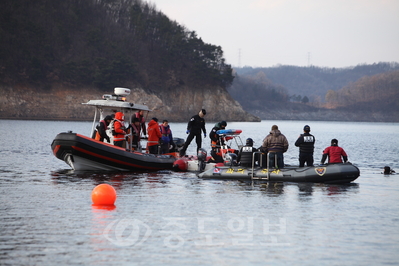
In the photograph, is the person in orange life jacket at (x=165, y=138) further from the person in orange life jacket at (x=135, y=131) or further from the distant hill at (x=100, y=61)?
the distant hill at (x=100, y=61)

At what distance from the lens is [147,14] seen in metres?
115

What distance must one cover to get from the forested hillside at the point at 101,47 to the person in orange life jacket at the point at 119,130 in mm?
67876

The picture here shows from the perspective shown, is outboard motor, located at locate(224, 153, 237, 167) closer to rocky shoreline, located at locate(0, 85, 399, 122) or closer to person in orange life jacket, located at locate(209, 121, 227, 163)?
person in orange life jacket, located at locate(209, 121, 227, 163)

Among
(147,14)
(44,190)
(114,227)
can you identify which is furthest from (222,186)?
(147,14)

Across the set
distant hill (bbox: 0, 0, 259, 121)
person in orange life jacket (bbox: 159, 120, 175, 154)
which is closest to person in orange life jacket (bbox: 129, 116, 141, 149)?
person in orange life jacket (bbox: 159, 120, 175, 154)

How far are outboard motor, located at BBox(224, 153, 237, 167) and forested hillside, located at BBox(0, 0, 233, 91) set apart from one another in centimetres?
6967

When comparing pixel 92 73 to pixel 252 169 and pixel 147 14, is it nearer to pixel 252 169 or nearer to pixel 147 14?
pixel 147 14

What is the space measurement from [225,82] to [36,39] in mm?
36810

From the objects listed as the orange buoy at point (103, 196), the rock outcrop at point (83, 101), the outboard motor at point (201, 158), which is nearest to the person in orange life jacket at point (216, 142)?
the outboard motor at point (201, 158)

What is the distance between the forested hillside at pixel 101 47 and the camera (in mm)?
86500

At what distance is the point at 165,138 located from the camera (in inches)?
768

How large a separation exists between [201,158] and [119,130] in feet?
9.71

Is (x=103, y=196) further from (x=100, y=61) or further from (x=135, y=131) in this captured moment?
(x=100, y=61)

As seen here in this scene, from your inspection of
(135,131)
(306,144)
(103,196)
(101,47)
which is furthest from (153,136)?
(101,47)
